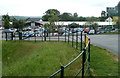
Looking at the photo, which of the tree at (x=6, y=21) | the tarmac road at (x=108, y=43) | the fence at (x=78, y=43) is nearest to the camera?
the fence at (x=78, y=43)

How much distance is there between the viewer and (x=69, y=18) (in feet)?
295

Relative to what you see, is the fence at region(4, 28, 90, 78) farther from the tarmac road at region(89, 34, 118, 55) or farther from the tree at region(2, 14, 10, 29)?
the tree at region(2, 14, 10, 29)

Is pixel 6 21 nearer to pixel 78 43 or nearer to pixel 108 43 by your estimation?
pixel 108 43

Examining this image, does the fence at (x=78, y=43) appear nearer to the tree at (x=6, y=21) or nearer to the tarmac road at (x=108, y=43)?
the tarmac road at (x=108, y=43)

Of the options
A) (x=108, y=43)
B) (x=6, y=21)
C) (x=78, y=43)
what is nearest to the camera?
(x=78, y=43)

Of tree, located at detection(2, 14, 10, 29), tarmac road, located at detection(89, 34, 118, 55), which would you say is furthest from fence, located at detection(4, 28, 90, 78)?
tree, located at detection(2, 14, 10, 29)

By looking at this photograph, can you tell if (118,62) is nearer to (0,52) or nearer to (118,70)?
(118,70)

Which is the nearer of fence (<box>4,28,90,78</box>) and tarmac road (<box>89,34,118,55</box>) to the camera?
fence (<box>4,28,90,78</box>)

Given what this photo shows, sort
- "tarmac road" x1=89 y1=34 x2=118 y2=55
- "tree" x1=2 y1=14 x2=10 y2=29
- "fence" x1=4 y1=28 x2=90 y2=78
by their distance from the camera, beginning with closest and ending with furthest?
1. "fence" x1=4 y1=28 x2=90 y2=78
2. "tarmac road" x1=89 y1=34 x2=118 y2=55
3. "tree" x1=2 y1=14 x2=10 y2=29

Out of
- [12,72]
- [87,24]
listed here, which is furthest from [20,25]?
[12,72]

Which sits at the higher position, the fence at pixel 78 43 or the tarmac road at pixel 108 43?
the fence at pixel 78 43

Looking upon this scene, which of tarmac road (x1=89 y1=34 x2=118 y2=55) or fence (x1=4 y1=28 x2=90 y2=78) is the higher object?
fence (x1=4 y1=28 x2=90 y2=78)

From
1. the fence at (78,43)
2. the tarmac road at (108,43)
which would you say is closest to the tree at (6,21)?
the fence at (78,43)

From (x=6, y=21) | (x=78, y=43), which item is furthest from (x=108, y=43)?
(x=6, y=21)
